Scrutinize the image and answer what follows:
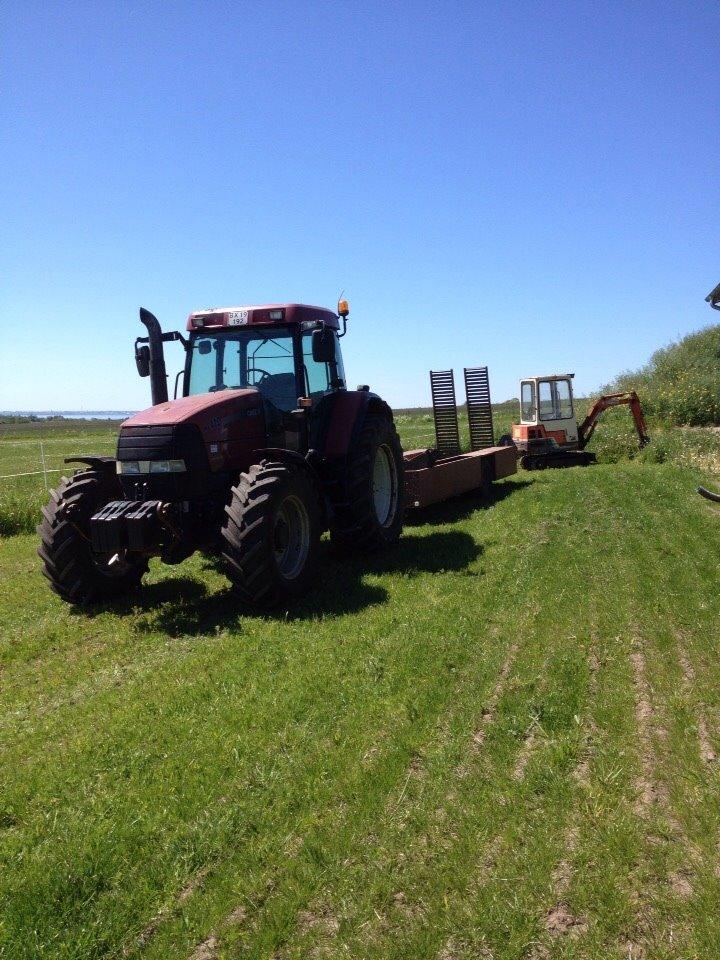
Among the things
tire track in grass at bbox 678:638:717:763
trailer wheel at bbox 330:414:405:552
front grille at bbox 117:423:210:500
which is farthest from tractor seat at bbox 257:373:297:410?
tire track in grass at bbox 678:638:717:763

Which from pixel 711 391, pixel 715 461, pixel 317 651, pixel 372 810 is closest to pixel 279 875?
pixel 372 810

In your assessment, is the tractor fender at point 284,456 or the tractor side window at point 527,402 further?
the tractor side window at point 527,402

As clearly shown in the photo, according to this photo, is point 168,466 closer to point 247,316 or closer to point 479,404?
point 247,316

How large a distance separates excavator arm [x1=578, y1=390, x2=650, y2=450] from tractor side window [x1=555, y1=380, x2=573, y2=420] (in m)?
0.56

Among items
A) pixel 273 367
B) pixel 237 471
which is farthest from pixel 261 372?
pixel 237 471

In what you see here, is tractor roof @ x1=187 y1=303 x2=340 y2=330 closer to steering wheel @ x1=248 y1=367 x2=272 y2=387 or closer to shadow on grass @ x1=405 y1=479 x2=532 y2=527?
steering wheel @ x1=248 y1=367 x2=272 y2=387

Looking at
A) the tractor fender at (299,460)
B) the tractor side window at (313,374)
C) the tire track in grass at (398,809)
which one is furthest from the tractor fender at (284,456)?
the tire track in grass at (398,809)

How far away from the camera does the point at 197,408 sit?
7.07m

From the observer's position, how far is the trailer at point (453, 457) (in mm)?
10812

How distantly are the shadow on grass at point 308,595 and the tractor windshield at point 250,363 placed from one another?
6.23ft

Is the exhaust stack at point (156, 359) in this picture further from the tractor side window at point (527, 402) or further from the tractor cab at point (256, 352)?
the tractor side window at point (527, 402)

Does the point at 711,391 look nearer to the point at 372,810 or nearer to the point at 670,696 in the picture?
the point at 670,696

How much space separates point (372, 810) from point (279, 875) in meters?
0.58

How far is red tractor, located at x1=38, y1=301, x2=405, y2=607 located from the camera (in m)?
6.70
